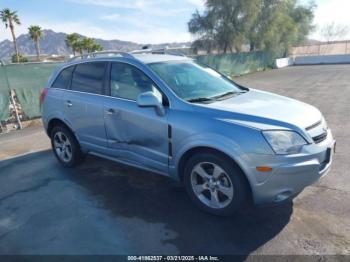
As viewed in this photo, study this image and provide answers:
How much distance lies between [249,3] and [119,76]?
1054 inches

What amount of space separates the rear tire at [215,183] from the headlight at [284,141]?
44 cm

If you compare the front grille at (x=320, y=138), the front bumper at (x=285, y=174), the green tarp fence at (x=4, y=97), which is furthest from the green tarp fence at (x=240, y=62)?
the front bumper at (x=285, y=174)

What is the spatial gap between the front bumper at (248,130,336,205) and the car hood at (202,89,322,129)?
0.30 m

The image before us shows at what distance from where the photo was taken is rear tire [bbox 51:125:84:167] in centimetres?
466

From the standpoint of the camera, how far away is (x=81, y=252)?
277 cm

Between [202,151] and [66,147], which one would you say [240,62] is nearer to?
[66,147]

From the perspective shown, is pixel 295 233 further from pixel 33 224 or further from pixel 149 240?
pixel 33 224

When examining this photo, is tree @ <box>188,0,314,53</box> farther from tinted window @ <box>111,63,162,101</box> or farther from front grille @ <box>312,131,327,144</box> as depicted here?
front grille @ <box>312,131,327,144</box>

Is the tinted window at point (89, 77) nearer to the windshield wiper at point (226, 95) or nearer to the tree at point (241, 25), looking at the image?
the windshield wiper at point (226, 95)

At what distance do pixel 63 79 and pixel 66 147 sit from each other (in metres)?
1.12

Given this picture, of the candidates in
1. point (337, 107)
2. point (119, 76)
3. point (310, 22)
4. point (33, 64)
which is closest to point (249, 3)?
point (310, 22)

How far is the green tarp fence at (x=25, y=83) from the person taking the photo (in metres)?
7.96

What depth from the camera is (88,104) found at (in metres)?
4.15

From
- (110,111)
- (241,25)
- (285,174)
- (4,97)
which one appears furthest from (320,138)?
(241,25)
